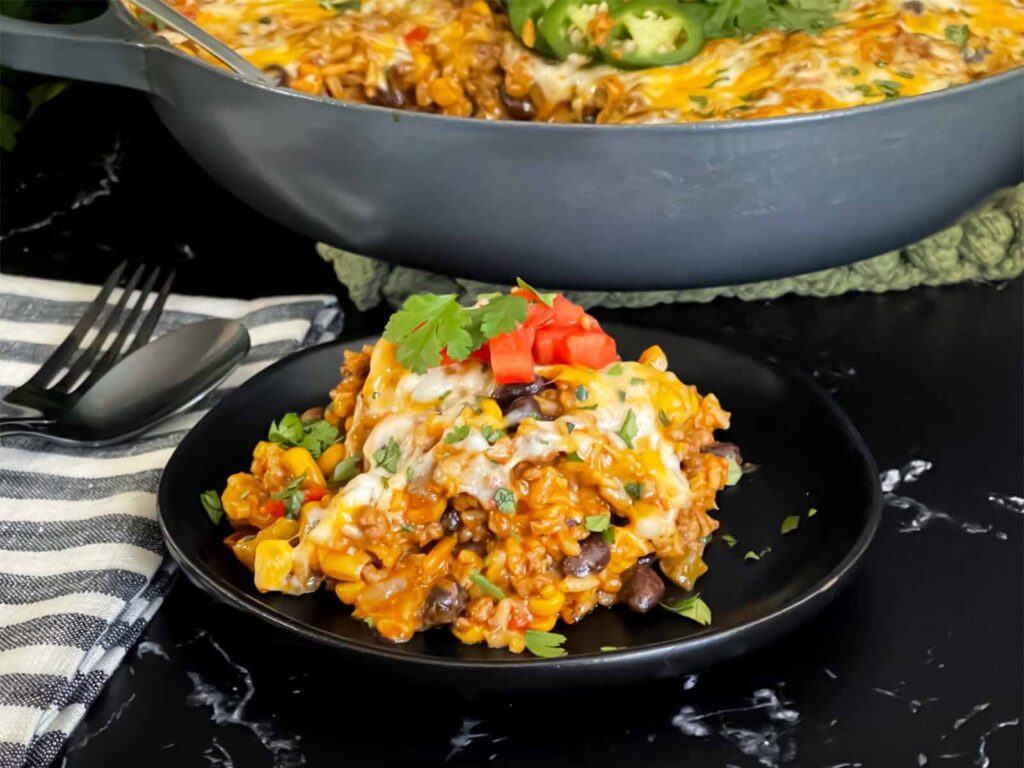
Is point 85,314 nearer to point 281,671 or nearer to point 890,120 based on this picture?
point 281,671

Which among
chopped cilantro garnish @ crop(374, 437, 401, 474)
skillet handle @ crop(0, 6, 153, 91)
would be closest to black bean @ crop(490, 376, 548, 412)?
chopped cilantro garnish @ crop(374, 437, 401, 474)

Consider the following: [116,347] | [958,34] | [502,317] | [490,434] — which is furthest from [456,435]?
[958,34]

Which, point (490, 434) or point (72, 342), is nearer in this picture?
point (490, 434)

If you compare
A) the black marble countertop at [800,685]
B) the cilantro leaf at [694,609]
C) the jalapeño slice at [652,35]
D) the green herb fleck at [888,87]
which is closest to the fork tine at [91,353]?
the black marble countertop at [800,685]

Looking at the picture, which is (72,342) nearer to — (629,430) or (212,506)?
(212,506)

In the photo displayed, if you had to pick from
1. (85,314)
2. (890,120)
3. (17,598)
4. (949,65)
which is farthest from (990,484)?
(85,314)

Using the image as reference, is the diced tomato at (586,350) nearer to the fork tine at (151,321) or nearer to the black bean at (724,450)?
the black bean at (724,450)

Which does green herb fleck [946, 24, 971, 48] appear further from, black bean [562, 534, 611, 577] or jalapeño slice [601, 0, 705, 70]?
black bean [562, 534, 611, 577]
